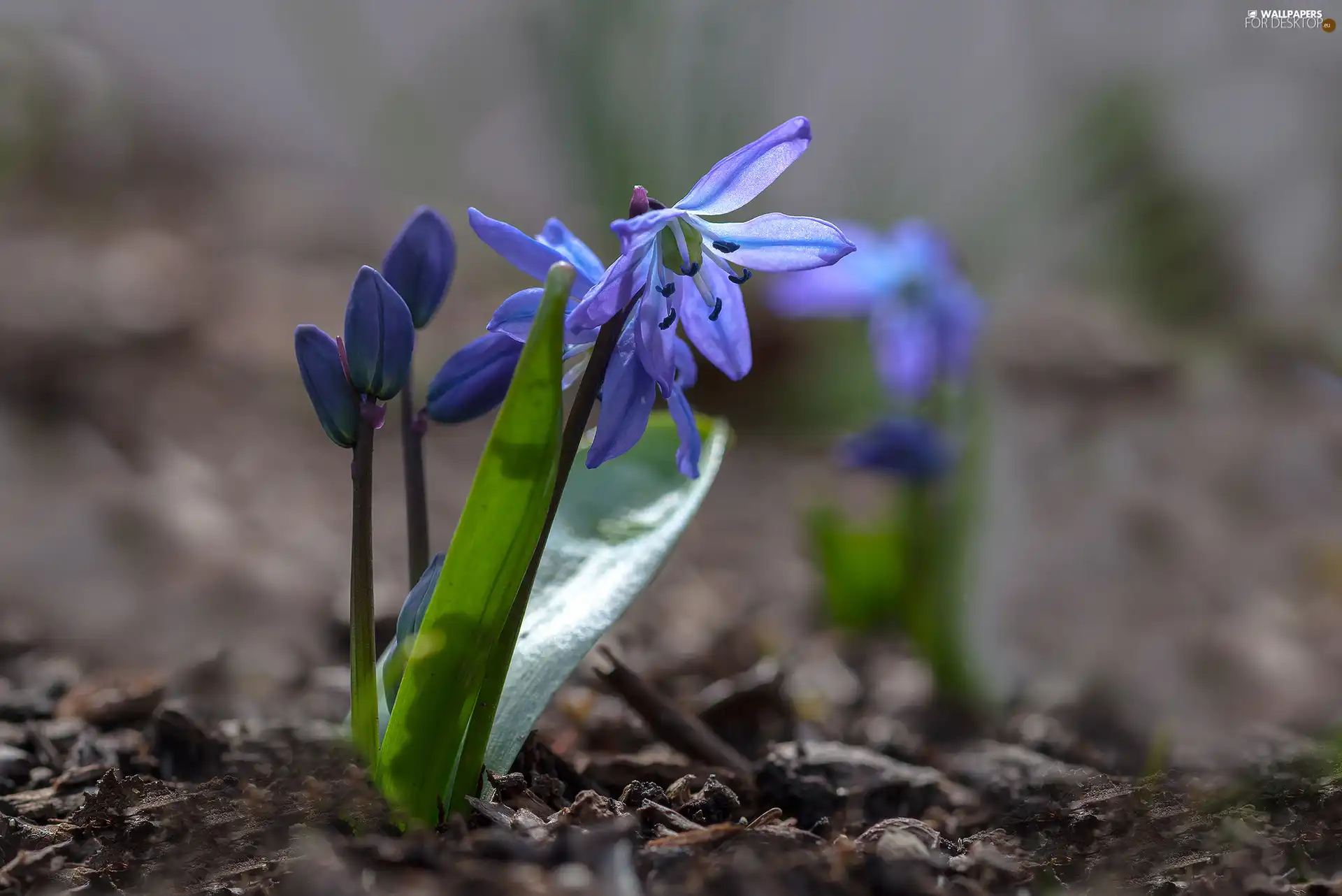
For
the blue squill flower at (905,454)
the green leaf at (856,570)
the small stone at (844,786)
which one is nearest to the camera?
the small stone at (844,786)

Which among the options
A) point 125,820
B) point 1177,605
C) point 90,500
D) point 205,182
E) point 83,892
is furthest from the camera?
point 205,182

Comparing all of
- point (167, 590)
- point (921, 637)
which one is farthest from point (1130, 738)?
point (167, 590)

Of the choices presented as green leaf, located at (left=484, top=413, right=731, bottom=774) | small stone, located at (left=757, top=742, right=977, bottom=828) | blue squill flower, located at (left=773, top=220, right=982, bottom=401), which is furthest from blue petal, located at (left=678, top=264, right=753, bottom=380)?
blue squill flower, located at (left=773, top=220, right=982, bottom=401)

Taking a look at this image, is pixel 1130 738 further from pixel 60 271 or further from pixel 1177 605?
pixel 60 271

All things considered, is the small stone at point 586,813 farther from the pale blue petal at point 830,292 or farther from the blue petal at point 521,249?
the pale blue petal at point 830,292

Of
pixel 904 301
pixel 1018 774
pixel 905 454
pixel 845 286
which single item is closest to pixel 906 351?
pixel 904 301

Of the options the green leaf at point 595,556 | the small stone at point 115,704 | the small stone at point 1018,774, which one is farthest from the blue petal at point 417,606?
the small stone at point 1018,774

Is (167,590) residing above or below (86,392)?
below

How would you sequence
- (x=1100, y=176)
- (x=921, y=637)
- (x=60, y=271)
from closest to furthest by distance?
(x=921, y=637), (x=60, y=271), (x=1100, y=176)
